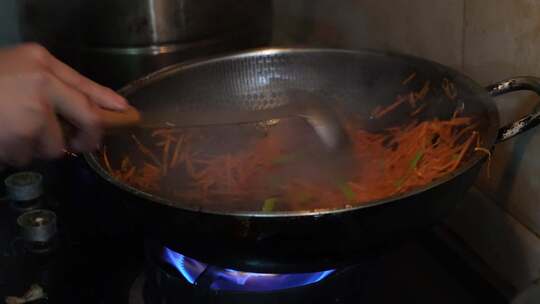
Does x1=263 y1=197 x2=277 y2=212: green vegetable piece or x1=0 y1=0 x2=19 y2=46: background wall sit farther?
x1=0 y1=0 x2=19 y2=46: background wall

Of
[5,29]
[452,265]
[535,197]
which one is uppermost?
[5,29]

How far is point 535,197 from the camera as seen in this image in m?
0.82

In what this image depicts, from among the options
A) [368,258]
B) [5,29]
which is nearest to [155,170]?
[368,258]

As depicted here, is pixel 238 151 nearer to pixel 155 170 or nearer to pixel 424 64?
pixel 155 170

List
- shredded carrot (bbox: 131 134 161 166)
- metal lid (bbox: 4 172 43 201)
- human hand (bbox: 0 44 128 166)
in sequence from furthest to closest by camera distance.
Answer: metal lid (bbox: 4 172 43 201) < shredded carrot (bbox: 131 134 161 166) < human hand (bbox: 0 44 128 166)

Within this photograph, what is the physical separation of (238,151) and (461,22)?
0.38 m

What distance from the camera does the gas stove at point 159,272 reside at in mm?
742

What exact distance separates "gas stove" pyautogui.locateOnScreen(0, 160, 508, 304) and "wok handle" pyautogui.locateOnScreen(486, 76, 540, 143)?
17cm

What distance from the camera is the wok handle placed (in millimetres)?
710

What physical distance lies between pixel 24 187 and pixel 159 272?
37cm

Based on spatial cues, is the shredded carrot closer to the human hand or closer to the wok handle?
the human hand

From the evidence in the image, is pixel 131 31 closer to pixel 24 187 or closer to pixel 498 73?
pixel 24 187

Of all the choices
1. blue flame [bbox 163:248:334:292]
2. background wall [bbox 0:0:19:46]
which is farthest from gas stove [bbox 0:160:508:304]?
background wall [bbox 0:0:19:46]

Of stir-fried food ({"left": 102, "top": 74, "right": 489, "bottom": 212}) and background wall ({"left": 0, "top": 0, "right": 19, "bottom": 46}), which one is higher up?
background wall ({"left": 0, "top": 0, "right": 19, "bottom": 46})
